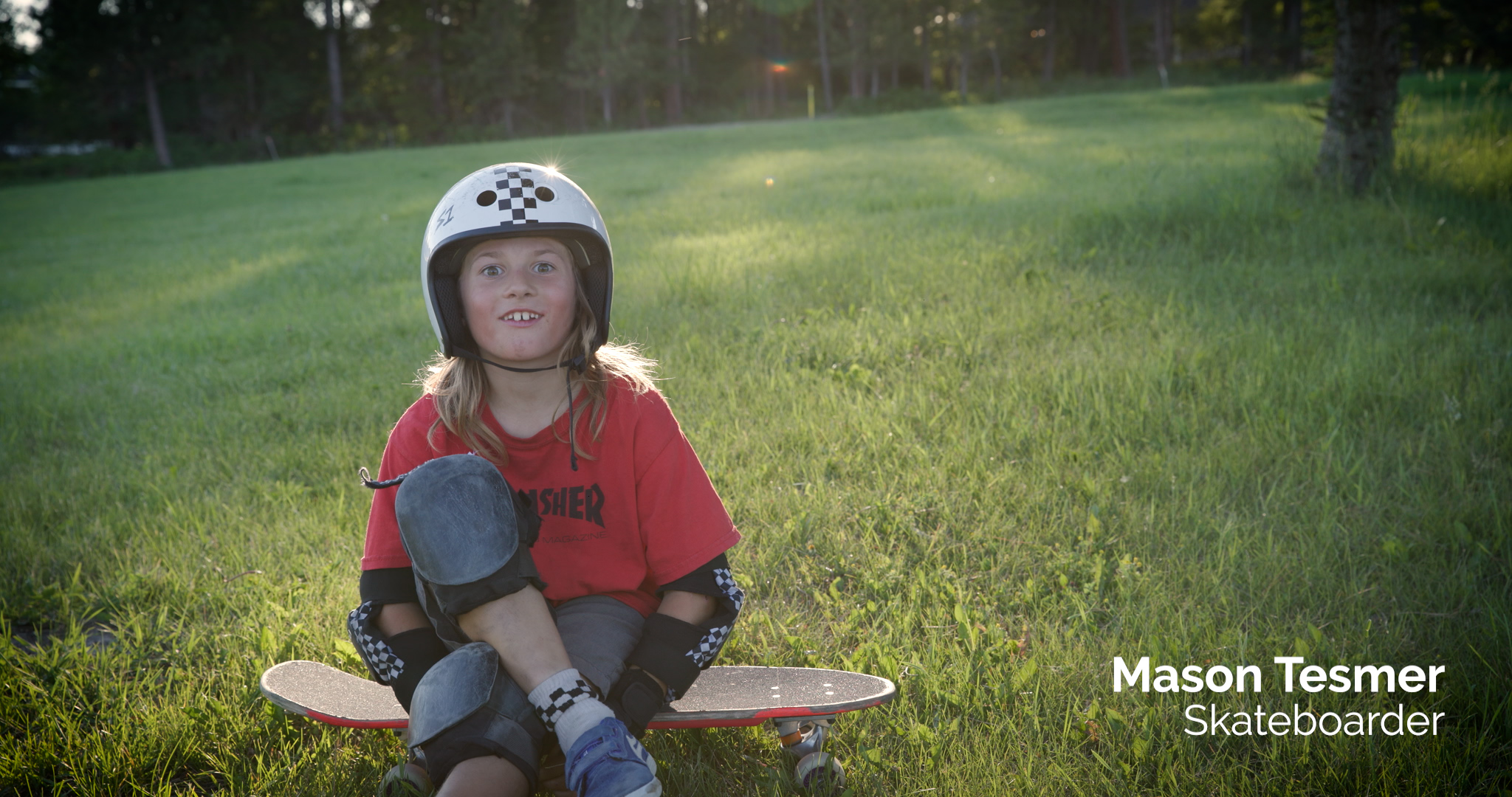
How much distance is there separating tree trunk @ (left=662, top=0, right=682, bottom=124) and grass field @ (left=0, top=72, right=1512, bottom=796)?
44156 millimetres

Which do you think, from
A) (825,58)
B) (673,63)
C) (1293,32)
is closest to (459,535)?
(825,58)

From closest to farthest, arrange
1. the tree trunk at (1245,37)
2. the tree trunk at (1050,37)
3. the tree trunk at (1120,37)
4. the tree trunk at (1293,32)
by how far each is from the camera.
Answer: the tree trunk at (1293,32) < the tree trunk at (1245,37) < the tree trunk at (1120,37) < the tree trunk at (1050,37)

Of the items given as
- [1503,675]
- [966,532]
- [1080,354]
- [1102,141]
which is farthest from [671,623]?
[1102,141]

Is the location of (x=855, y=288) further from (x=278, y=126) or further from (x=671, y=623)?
(x=278, y=126)

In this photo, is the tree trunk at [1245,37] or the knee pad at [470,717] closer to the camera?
the knee pad at [470,717]

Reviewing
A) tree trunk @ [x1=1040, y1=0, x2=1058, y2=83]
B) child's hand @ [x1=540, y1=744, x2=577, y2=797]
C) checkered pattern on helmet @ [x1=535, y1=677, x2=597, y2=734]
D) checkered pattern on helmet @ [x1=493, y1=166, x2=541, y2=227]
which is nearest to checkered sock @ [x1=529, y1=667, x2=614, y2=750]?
checkered pattern on helmet @ [x1=535, y1=677, x2=597, y2=734]

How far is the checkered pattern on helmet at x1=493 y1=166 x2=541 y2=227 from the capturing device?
211 centimetres

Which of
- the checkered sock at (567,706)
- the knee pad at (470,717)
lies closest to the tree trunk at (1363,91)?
the checkered sock at (567,706)

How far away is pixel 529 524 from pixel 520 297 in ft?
1.97

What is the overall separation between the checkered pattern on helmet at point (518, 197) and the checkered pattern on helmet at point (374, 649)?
1030mm

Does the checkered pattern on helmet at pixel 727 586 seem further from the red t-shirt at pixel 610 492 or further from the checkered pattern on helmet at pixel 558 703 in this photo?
the checkered pattern on helmet at pixel 558 703

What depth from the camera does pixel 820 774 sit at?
2.02m

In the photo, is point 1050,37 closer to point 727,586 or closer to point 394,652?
point 727,586

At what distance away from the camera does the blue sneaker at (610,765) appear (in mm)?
1567
